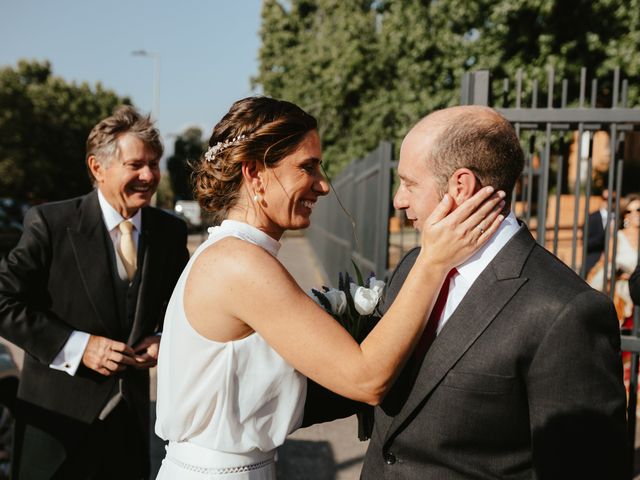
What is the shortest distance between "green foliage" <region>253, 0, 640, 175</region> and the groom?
5221 millimetres

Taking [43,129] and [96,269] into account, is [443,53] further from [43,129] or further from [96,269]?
[43,129]

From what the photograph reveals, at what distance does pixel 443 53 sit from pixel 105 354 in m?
13.0

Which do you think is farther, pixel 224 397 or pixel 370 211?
pixel 370 211

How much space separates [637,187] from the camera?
16516mm

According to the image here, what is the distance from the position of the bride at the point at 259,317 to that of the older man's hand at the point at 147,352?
0.82 meters

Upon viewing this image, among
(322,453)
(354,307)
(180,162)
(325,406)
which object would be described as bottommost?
(180,162)

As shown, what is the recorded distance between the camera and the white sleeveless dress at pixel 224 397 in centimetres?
190

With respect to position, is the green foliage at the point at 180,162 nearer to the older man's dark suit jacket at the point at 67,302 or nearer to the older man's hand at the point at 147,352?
the older man's dark suit jacket at the point at 67,302

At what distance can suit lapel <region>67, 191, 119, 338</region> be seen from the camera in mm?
2947

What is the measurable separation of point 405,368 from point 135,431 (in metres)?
1.83

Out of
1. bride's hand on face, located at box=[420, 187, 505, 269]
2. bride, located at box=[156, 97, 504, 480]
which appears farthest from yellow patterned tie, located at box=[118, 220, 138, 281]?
bride's hand on face, located at box=[420, 187, 505, 269]

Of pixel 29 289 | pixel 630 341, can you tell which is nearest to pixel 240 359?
pixel 29 289

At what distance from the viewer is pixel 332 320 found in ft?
5.75

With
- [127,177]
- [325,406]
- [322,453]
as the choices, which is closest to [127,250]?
[127,177]
